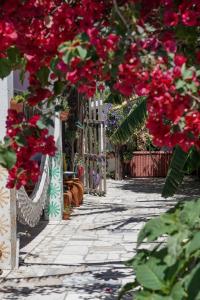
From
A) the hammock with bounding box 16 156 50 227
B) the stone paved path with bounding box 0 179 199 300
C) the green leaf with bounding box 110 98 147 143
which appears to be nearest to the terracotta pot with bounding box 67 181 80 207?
the stone paved path with bounding box 0 179 199 300

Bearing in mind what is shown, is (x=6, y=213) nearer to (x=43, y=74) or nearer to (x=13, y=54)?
(x=13, y=54)

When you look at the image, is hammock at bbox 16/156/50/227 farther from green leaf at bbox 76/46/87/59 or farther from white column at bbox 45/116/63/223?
green leaf at bbox 76/46/87/59

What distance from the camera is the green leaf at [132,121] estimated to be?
10508 millimetres

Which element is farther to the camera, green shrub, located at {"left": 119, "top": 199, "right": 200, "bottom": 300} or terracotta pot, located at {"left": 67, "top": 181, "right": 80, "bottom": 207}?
terracotta pot, located at {"left": 67, "top": 181, "right": 80, "bottom": 207}

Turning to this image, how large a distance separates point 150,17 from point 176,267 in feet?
4.18

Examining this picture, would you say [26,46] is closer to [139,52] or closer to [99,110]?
[139,52]

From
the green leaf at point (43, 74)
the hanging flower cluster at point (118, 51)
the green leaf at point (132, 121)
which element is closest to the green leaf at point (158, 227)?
the hanging flower cluster at point (118, 51)

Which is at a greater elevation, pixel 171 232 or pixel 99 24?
pixel 99 24

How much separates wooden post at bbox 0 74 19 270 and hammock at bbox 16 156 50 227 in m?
0.31

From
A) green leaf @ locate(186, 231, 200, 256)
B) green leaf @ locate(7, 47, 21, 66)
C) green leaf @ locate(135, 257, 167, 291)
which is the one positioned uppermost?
green leaf @ locate(7, 47, 21, 66)

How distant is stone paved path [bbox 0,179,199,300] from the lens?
6363 mm

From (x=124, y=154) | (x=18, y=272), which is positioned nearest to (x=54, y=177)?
(x=18, y=272)

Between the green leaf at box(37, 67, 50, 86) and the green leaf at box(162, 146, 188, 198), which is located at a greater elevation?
the green leaf at box(37, 67, 50, 86)

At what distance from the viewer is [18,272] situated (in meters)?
7.21
